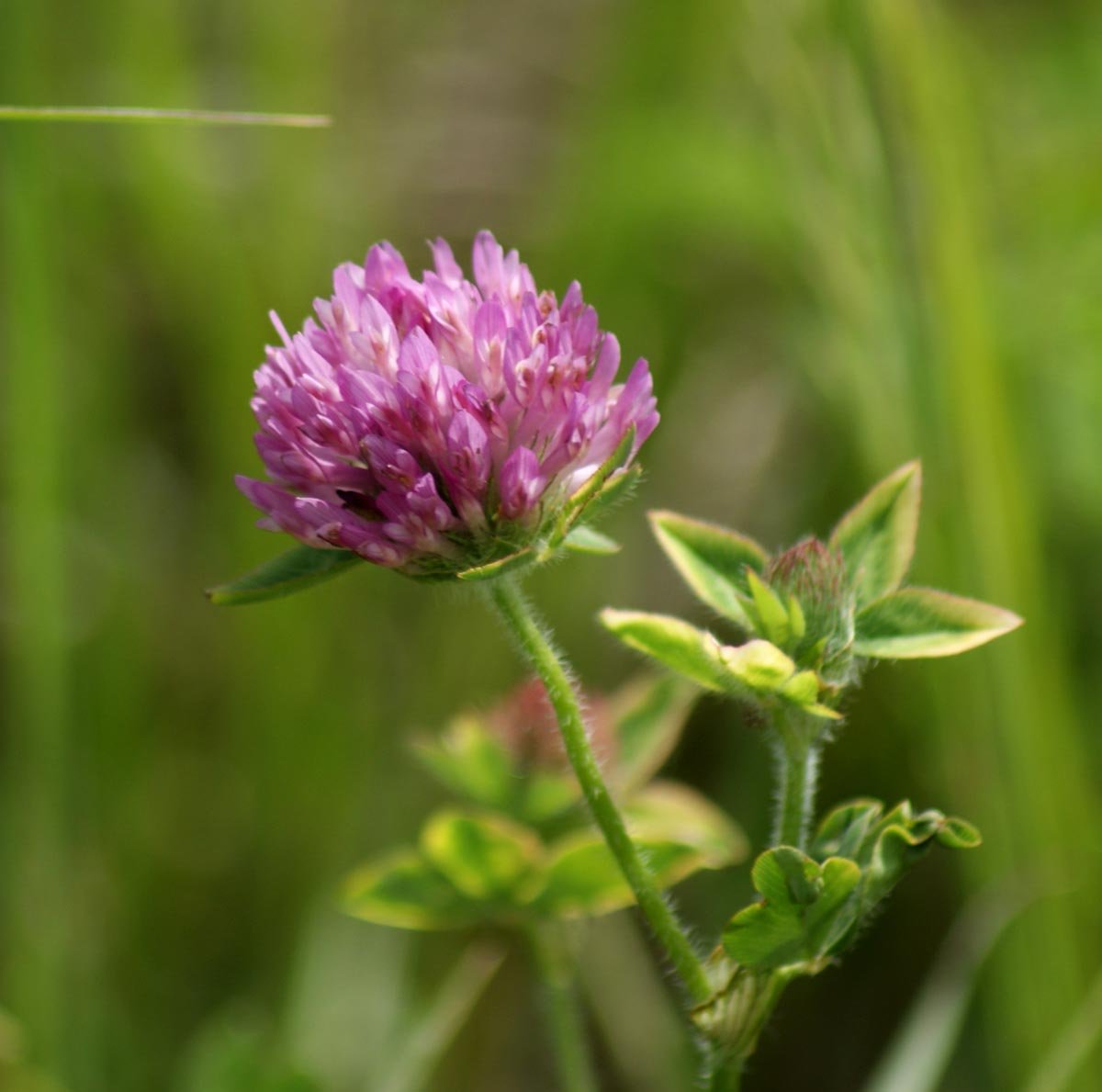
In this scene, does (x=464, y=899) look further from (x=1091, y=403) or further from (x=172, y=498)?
(x=172, y=498)

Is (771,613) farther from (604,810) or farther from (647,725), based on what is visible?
(647,725)

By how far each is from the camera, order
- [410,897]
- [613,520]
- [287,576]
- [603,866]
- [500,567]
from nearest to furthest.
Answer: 1. [500,567]
2. [287,576]
3. [603,866]
4. [410,897]
5. [613,520]

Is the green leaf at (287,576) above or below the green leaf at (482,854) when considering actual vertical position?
above

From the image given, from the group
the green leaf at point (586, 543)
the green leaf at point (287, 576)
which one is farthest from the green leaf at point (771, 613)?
the green leaf at point (287, 576)

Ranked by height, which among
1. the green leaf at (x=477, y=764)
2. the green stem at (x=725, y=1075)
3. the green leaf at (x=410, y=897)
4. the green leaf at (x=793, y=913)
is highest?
the green leaf at (x=477, y=764)

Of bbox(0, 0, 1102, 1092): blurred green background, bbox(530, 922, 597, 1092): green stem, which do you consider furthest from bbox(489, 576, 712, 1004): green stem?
bbox(0, 0, 1102, 1092): blurred green background

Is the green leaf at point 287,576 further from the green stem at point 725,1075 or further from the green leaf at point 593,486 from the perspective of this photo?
the green stem at point 725,1075

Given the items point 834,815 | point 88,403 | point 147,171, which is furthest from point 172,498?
point 834,815

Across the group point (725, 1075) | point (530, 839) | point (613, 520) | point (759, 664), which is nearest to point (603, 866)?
point (530, 839)
